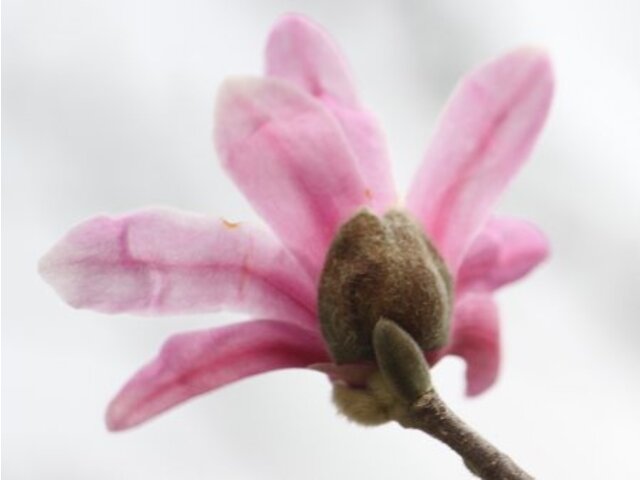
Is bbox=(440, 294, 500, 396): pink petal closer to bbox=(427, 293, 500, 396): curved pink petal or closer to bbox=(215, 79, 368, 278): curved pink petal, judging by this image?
bbox=(427, 293, 500, 396): curved pink petal

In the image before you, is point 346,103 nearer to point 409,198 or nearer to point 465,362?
point 409,198

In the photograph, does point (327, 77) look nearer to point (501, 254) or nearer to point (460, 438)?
point (501, 254)

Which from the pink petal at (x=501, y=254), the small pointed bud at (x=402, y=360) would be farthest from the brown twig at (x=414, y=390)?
the pink petal at (x=501, y=254)

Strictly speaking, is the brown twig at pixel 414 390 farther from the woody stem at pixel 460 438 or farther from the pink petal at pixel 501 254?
the pink petal at pixel 501 254

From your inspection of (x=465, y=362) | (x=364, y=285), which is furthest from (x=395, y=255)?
(x=465, y=362)

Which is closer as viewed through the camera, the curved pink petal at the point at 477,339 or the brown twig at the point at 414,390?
the brown twig at the point at 414,390

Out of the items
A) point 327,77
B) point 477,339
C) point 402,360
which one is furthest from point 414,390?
point 327,77

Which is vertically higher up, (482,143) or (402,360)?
(482,143)
